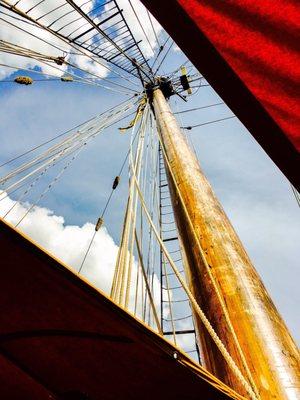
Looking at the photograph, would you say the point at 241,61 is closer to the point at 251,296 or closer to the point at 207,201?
the point at 251,296

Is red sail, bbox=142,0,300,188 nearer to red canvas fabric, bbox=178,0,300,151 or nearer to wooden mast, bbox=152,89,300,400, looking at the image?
red canvas fabric, bbox=178,0,300,151

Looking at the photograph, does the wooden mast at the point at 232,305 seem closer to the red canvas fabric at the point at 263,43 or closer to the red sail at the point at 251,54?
the red sail at the point at 251,54

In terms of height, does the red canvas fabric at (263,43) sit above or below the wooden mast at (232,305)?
above

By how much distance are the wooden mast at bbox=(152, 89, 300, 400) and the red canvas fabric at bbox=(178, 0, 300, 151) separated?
86cm

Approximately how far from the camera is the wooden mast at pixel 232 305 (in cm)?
129

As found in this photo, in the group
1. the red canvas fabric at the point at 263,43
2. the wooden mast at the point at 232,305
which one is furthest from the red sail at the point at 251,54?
the wooden mast at the point at 232,305

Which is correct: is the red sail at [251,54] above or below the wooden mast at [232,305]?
above

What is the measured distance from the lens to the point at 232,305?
160cm

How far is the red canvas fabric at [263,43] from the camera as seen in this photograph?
106 centimetres

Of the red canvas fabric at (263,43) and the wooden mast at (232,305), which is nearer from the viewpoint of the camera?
the red canvas fabric at (263,43)

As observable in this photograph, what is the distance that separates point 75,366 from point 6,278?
605 mm

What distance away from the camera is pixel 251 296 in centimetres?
163

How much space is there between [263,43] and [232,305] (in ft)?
3.83

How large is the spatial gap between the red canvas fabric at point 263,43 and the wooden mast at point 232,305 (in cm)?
86
